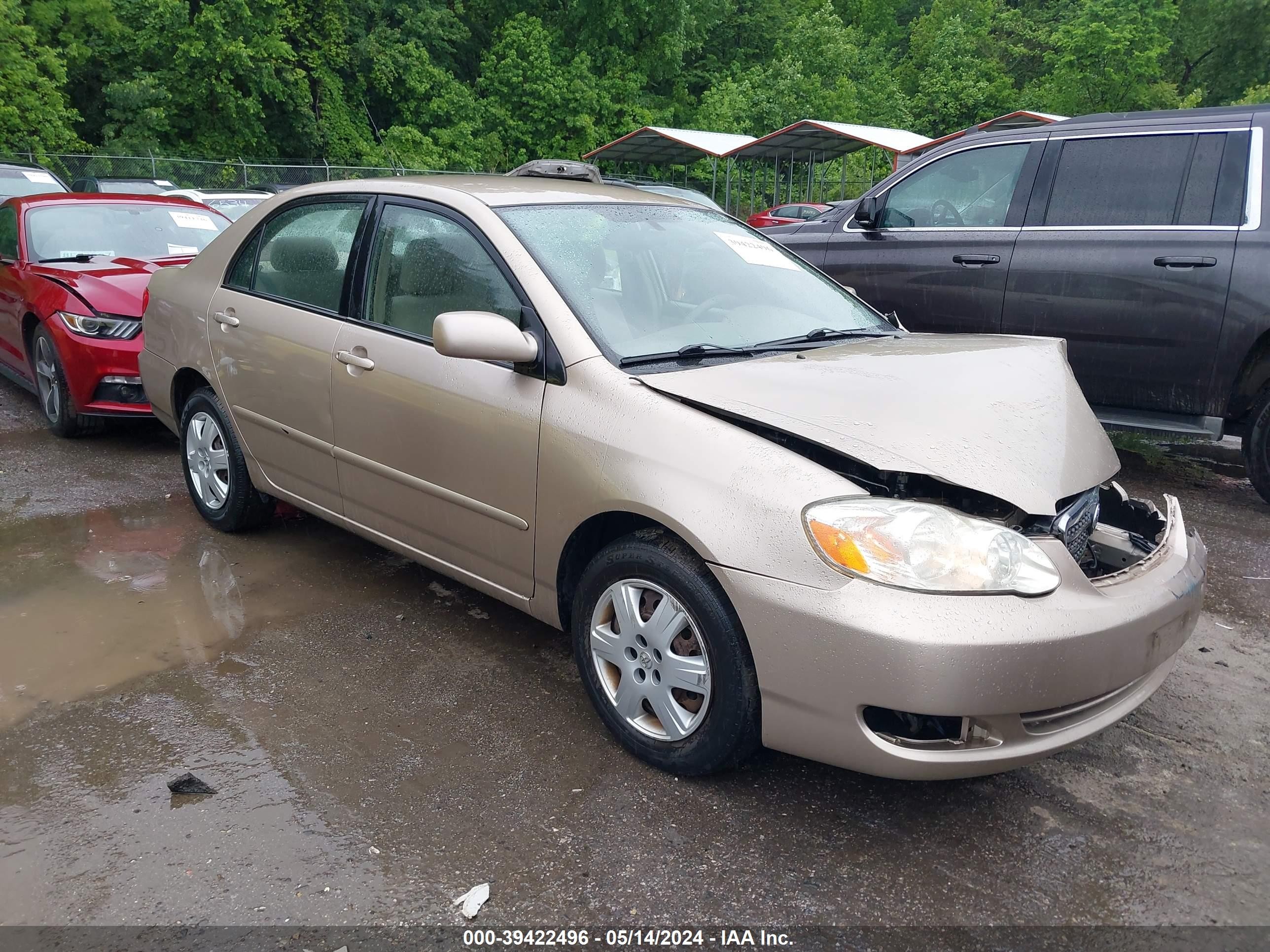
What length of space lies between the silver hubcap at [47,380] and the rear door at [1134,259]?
5885 mm

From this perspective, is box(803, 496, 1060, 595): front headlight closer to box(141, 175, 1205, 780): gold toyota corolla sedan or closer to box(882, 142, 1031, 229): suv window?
box(141, 175, 1205, 780): gold toyota corolla sedan

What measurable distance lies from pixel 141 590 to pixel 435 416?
1.74 metres

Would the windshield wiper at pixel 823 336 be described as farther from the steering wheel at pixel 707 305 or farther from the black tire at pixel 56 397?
the black tire at pixel 56 397

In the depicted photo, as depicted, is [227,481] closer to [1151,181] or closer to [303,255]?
[303,255]

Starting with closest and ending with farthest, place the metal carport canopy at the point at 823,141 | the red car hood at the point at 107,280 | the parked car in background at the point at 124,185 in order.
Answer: the red car hood at the point at 107,280, the parked car in background at the point at 124,185, the metal carport canopy at the point at 823,141

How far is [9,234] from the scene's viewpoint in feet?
23.4

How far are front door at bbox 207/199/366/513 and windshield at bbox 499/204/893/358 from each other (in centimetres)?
97

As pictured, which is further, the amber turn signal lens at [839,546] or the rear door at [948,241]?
the rear door at [948,241]

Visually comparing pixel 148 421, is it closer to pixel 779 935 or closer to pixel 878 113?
pixel 779 935

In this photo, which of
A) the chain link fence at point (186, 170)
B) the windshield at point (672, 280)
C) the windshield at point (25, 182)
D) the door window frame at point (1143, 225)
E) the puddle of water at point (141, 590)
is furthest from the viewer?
the chain link fence at point (186, 170)

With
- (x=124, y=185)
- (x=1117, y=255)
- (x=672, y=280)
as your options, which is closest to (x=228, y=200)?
(x=124, y=185)

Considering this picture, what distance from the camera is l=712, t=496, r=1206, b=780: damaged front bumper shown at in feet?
7.70

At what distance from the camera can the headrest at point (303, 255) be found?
13.3ft

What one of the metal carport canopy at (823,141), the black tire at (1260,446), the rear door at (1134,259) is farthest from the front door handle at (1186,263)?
the metal carport canopy at (823,141)
